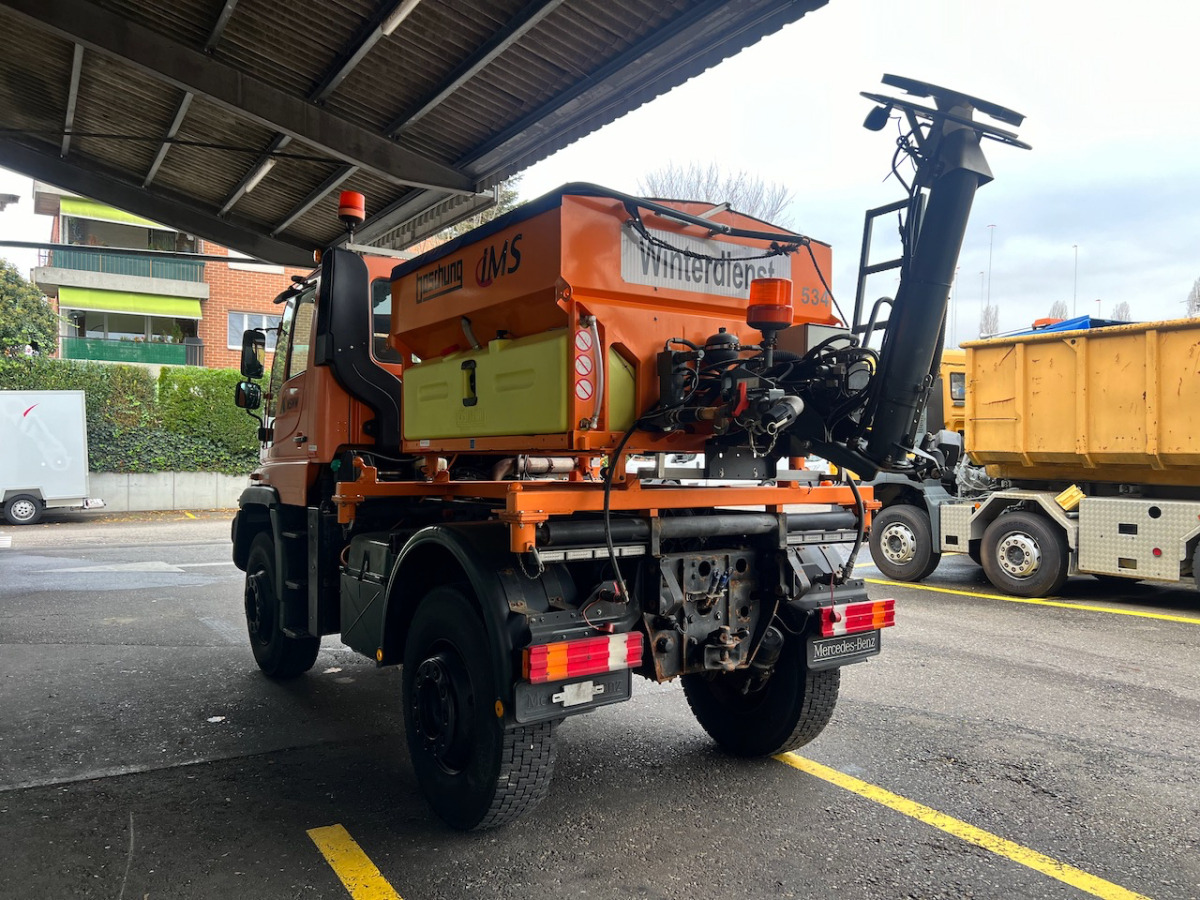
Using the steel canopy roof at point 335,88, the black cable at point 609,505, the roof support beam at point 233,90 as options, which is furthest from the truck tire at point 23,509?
the black cable at point 609,505

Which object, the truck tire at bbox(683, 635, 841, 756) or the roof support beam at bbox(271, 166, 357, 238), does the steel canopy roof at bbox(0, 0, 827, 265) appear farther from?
the truck tire at bbox(683, 635, 841, 756)

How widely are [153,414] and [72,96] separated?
14.0 m

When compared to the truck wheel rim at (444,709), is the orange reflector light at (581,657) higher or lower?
higher

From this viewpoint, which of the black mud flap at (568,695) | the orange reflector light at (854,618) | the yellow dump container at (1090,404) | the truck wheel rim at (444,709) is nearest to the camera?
the black mud flap at (568,695)

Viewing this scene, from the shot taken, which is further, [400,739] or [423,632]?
[400,739]

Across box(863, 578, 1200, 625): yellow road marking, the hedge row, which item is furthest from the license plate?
the hedge row

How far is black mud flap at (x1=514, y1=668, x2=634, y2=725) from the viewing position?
3.30 metres

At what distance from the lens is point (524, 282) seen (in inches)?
146

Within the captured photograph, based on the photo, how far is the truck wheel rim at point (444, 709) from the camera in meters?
3.68

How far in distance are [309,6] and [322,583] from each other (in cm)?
429

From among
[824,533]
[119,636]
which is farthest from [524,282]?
[119,636]

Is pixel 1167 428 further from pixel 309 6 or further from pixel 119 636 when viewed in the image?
pixel 119 636

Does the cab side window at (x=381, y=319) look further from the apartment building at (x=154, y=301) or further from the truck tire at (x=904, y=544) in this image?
the apartment building at (x=154, y=301)

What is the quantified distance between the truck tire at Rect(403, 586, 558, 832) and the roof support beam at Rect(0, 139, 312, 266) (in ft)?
27.2
